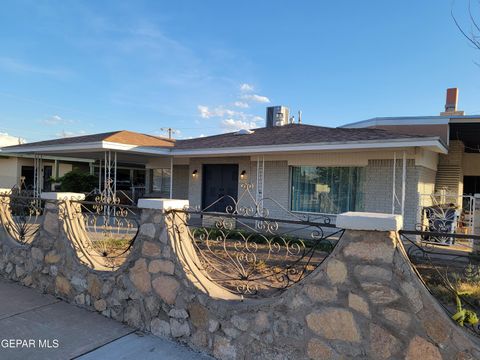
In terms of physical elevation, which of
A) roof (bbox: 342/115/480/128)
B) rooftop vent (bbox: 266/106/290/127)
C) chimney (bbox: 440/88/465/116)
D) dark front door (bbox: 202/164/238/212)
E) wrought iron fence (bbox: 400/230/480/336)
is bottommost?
wrought iron fence (bbox: 400/230/480/336)

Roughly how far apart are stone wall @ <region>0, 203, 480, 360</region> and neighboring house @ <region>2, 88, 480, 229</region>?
6.88m

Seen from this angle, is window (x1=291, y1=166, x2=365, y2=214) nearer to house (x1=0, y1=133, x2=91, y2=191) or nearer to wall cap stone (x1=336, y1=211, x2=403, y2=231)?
wall cap stone (x1=336, y1=211, x2=403, y2=231)

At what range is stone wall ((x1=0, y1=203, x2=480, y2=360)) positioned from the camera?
2201mm

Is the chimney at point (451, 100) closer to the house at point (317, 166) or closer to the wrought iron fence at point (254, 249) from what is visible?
the house at point (317, 166)

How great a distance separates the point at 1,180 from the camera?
21.4 m

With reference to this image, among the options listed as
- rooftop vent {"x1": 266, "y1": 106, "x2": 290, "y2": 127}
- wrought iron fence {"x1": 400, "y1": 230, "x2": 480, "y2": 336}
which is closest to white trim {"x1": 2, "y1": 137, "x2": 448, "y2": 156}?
wrought iron fence {"x1": 400, "y1": 230, "x2": 480, "y2": 336}

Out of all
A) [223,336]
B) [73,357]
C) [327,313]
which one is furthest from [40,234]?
[327,313]

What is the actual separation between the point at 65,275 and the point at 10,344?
111 cm

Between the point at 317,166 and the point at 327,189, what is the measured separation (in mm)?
809

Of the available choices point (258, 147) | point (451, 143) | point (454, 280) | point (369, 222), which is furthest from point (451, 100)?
point (369, 222)

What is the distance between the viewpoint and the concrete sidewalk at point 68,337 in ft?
10.1

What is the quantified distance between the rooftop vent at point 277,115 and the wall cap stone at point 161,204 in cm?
1255

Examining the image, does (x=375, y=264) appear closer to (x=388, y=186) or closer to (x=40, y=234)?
(x=40, y=234)

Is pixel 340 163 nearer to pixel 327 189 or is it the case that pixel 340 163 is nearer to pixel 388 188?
pixel 327 189
